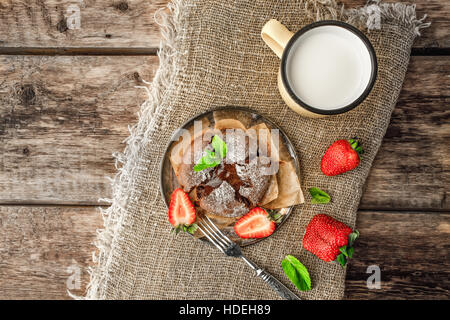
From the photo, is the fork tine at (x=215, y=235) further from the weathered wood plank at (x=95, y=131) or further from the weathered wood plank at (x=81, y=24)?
the weathered wood plank at (x=81, y=24)

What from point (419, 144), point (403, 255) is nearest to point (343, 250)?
point (403, 255)

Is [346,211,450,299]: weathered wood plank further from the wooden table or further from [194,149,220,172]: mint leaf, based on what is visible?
[194,149,220,172]: mint leaf

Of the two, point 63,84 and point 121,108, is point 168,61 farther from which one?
point 63,84

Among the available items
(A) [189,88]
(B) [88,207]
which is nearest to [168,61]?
(A) [189,88]

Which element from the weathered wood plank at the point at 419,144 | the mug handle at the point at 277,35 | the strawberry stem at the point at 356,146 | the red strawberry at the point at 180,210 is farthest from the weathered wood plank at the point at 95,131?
the mug handle at the point at 277,35

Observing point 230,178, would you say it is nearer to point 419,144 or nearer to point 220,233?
point 220,233

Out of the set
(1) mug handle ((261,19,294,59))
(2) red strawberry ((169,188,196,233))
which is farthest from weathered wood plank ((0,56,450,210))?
(1) mug handle ((261,19,294,59))
